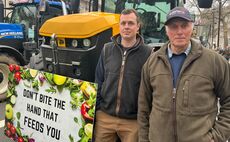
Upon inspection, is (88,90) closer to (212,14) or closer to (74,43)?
(74,43)

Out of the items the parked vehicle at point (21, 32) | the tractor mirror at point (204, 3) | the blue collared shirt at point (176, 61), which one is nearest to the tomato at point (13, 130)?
the blue collared shirt at point (176, 61)

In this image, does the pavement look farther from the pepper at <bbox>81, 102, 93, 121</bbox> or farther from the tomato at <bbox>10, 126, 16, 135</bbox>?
the pepper at <bbox>81, 102, 93, 121</bbox>

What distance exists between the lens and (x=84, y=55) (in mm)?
4164

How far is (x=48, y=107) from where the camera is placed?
363 cm

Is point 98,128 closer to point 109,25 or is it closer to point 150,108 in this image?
point 150,108

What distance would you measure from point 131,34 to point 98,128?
3.19ft

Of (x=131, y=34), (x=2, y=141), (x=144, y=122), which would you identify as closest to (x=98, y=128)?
(x=144, y=122)

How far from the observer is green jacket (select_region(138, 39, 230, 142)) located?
2387mm

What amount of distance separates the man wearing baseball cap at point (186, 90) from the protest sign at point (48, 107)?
86 cm

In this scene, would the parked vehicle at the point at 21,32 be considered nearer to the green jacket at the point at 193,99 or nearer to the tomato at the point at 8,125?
the tomato at the point at 8,125

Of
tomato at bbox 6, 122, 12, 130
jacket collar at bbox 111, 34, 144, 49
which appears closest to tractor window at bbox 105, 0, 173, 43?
jacket collar at bbox 111, 34, 144, 49

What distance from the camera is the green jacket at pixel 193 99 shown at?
2387 millimetres

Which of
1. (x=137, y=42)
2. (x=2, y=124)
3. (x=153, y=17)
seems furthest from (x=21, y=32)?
(x=137, y=42)

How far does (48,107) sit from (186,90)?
1.75 m
